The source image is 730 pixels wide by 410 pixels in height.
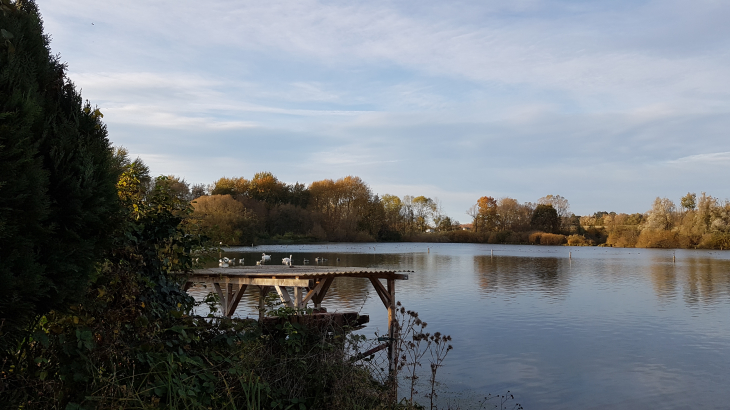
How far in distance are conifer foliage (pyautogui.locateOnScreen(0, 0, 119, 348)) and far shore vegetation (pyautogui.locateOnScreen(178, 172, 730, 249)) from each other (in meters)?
48.0

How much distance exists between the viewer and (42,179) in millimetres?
2734

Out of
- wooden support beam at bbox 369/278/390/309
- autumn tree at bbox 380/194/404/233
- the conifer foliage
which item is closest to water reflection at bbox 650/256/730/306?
wooden support beam at bbox 369/278/390/309

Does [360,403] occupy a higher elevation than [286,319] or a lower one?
lower

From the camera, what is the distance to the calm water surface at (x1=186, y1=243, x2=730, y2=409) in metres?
9.59

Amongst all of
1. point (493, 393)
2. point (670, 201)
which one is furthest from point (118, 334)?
point (670, 201)

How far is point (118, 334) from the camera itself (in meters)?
3.55

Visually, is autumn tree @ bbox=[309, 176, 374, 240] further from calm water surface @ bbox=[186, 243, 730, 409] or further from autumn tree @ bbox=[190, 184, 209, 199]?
calm water surface @ bbox=[186, 243, 730, 409]

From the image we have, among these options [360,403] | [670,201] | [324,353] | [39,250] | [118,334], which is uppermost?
[670,201]

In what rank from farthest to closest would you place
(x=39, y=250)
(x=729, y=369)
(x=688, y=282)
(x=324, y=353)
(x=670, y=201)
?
(x=670, y=201), (x=688, y=282), (x=729, y=369), (x=324, y=353), (x=39, y=250)

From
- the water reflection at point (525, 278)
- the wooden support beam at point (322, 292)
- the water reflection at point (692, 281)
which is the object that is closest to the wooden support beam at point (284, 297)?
the wooden support beam at point (322, 292)

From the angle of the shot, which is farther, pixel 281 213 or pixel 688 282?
pixel 281 213

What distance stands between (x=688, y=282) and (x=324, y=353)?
1047 inches

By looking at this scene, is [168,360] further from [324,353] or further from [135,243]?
[324,353]

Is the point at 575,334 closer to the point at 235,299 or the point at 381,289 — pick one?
the point at 381,289
